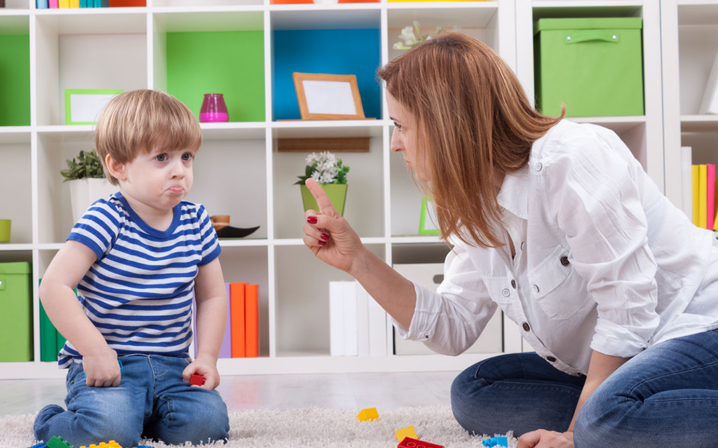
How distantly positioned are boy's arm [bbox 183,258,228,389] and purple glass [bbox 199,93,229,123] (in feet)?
3.35

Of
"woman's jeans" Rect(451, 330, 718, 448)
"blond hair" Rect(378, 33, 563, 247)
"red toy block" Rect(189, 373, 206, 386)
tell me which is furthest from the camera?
"red toy block" Rect(189, 373, 206, 386)

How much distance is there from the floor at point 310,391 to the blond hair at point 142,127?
2.11 feet

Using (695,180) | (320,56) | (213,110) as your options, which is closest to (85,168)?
(213,110)

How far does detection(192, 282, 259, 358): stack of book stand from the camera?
217 centimetres

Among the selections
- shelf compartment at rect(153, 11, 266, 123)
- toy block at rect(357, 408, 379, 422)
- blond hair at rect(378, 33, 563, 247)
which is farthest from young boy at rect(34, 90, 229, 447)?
shelf compartment at rect(153, 11, 266, 123)

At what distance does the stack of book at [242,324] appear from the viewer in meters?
2.17

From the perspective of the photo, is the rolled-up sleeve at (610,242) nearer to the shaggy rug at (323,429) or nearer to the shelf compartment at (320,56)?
the shaggy rug at (323,429)

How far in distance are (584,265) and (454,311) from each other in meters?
0.34

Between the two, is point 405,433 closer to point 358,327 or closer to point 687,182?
point 358,327

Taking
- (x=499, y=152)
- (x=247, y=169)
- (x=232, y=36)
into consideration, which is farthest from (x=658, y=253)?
(x=232, y=36)

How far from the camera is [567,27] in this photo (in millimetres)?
2184

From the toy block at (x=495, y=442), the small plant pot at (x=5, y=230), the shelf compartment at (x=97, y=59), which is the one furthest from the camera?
the shelf compartment at (x=97, y=59)

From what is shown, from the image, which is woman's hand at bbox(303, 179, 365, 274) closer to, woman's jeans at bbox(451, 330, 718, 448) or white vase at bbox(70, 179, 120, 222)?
woman's jeans at bbox(451, 330, 718, 448)

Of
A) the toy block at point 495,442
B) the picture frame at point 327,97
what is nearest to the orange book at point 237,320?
the picture frame at point 327,97
